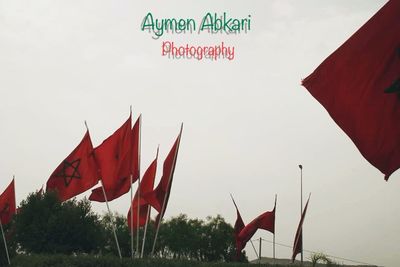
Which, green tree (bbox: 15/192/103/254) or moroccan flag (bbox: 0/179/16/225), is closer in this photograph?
moroccan flag (bbox: 0/179/16/225)

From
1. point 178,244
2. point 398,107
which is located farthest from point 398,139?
point 178,244

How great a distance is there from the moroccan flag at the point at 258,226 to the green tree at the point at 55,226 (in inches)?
460

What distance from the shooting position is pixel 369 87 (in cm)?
700

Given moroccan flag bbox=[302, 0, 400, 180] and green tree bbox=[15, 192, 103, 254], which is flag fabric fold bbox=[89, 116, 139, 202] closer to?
green tree bbox=[15, 192, 103, 254]

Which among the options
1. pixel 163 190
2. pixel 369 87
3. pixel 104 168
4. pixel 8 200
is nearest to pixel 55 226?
pixel 8 200

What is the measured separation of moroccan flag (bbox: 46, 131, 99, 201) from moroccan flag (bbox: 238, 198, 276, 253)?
30.9ft

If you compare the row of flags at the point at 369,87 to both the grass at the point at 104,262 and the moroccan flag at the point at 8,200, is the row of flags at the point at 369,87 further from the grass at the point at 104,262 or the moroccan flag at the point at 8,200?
the moroccan flag at the point at 8,200

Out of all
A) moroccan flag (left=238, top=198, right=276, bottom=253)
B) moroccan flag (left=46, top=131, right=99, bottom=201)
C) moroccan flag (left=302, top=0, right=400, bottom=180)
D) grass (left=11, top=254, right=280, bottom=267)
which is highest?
moroccan flag (left=46, top=131, right=99, bottom=201)

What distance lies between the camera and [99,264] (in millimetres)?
21562

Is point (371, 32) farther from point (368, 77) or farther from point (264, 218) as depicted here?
point (264, 218)

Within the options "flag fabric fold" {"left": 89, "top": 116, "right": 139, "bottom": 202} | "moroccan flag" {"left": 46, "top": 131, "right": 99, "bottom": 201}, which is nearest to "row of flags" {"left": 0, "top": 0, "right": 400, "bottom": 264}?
"flag fabric fold" {"left": 89, "top": 116, "right": 139, "bottom": 202}

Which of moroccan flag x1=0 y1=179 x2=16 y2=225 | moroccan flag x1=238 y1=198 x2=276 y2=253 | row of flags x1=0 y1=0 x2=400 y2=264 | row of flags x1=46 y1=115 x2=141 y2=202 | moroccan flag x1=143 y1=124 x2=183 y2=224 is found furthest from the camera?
moroccan flag x1=238 y1=198 x2=276 y2=253

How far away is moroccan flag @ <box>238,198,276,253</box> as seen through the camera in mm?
30234

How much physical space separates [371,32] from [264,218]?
25.3 m
